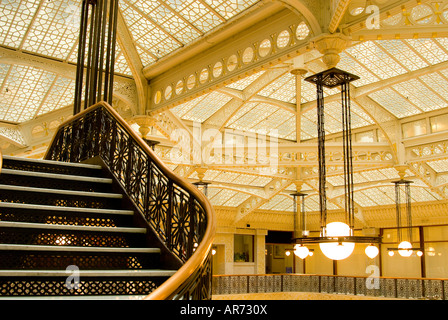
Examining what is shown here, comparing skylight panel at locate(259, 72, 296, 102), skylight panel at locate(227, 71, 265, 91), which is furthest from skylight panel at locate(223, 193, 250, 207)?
skylight panel at locate(227, 71, 265, 91)

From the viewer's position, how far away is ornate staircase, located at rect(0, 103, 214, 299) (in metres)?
3.69

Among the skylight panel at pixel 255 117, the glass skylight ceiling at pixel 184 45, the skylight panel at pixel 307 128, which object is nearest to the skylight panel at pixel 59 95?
the glass skylight ceiling at pixel 184 45

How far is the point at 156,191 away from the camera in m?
5.26

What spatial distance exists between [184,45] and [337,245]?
19.6 ft

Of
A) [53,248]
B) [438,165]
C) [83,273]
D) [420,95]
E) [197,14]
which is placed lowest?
[83,273]

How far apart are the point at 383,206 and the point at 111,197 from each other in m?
21.0

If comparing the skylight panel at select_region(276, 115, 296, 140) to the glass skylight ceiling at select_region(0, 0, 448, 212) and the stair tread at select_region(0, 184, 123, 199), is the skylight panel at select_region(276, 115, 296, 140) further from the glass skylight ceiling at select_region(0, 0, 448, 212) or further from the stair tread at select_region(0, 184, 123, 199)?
the stair tread at select_region(0, 184, 123, 199)

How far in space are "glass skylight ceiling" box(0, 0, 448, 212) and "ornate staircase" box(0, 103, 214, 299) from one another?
15.0 ft

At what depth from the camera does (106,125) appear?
6.54 m

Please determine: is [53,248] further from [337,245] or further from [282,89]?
[282,89]

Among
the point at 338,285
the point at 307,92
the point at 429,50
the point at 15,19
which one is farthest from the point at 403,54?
the point at 338,285
